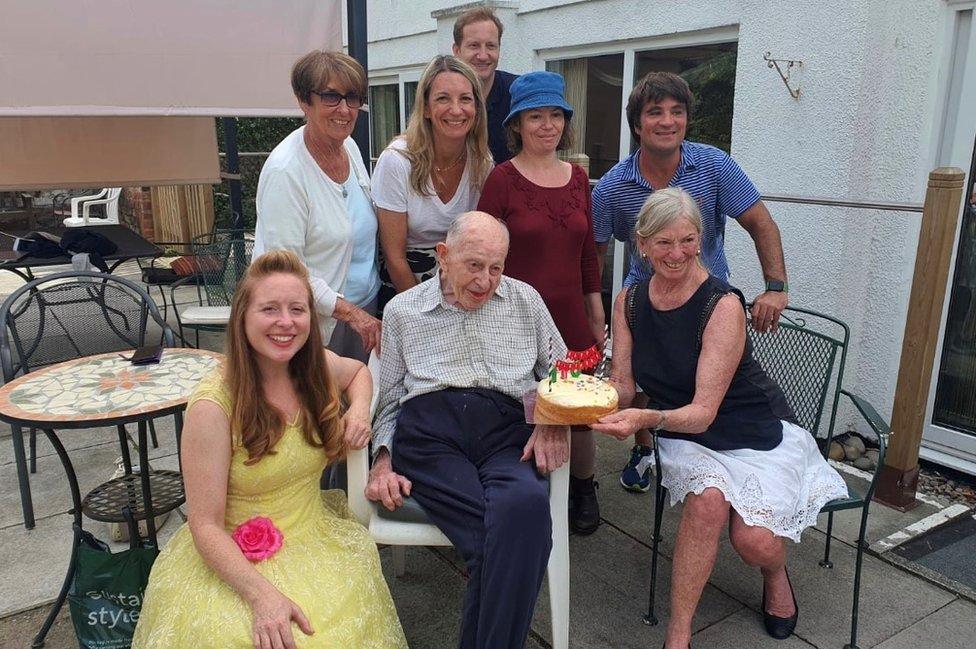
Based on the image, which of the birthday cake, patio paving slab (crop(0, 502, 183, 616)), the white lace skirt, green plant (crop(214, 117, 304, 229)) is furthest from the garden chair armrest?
green plant (crop(214, 117, 304, 229))

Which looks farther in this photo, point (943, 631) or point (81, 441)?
point (81, 441)

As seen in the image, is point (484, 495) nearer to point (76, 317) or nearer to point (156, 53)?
point (76, 317)

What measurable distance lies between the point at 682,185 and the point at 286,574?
75.5 inches

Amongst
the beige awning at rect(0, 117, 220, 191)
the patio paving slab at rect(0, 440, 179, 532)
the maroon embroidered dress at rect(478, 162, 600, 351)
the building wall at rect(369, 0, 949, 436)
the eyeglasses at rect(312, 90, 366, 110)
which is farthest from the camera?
the beige awning at rect(0, 117, 220, 191)

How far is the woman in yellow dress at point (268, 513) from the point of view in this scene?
5.55 ft

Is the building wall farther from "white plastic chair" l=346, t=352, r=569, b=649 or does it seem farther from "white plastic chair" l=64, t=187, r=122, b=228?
"white plastic chair" l=64, t=187, r=122, b=228

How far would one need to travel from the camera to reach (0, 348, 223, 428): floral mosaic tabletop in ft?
7.04

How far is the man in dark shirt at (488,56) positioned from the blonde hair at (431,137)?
368 millimetres

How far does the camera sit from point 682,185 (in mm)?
2691

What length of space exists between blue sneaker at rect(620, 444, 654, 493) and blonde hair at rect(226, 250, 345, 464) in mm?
1700

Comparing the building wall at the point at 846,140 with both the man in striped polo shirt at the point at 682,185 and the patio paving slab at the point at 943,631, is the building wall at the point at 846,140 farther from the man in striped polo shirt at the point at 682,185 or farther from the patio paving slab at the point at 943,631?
the patio paving slab at the point at 943,631

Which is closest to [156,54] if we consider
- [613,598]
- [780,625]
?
[613,598]

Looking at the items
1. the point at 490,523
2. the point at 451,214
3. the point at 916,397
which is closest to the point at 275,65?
the point at 451,214

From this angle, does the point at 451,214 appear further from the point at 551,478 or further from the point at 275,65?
the point at 275,65
